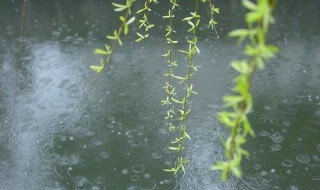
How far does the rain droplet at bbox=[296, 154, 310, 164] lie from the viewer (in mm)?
2196

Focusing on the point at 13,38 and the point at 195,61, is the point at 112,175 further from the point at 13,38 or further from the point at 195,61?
the point at 13,38

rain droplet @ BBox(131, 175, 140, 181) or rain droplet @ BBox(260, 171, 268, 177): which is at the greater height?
rain droplet @ BBox(260, 171, 268, 177)

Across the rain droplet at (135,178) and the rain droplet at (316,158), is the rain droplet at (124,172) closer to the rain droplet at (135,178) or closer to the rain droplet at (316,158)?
the rain droplet at (135,178)

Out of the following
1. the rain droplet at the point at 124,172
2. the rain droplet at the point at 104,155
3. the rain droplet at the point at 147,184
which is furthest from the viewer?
the rain droplet at the point at 104,155

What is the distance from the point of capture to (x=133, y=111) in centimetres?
259

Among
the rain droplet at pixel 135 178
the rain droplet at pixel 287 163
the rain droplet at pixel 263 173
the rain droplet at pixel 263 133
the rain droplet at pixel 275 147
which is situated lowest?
the rain droplet at pixel 135 178

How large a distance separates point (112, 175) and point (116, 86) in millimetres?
847

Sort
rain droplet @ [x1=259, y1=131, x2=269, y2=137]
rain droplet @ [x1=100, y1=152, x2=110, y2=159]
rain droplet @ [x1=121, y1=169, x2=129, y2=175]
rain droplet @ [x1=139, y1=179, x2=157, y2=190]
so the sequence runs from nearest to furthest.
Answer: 1. rain droplet @ [x1=139, y1=179, x2=157, y2=190]
2. rain droplet @ [x1=121, y1=169, x2=129, y2=175]
3. rain droplet @ [x1=100, y1=152, x2=110, y2=159]
4. rain droplet @ [x1=259, y1=131, x2=269, y2=137]

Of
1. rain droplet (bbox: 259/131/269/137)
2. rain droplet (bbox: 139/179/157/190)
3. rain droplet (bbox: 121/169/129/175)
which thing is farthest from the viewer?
rain droplet (bbox: 259/131/269/137)

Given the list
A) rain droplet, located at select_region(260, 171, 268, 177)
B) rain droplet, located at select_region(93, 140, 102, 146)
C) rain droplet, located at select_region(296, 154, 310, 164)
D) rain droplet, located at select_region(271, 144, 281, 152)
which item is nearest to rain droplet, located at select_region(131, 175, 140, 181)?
rain droplet, located at select_region(93, 140, 102, 146)

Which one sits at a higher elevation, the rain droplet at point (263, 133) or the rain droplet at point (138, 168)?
the rain droplet at point (263, 133)

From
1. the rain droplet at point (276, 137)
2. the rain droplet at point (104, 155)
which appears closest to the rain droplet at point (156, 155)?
the rain droplet at point (104, 155)

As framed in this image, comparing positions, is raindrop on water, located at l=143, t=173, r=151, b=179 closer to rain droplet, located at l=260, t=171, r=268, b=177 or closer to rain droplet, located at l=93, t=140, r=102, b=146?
rain droplet, located at l=93, t=140, r=102, b=146

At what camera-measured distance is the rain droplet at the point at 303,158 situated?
2.20 meters
